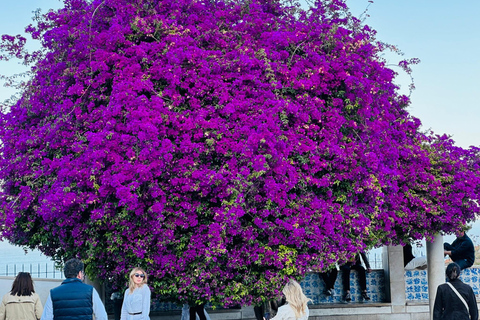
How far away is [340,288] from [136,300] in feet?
27.3

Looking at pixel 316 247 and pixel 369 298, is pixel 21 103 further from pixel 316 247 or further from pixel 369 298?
pixel 369 298

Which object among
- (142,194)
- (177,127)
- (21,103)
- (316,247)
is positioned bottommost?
(316,247)

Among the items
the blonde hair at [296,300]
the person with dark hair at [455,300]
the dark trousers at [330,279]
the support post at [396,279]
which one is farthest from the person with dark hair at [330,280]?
the blonde hair at [296,300]

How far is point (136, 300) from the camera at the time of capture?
893 centimetres

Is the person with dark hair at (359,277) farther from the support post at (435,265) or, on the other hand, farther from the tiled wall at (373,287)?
the support post at (435,265)

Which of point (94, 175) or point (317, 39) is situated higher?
point (317, 39)

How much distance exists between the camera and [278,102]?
36.9 ft

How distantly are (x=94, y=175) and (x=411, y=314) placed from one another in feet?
28.6

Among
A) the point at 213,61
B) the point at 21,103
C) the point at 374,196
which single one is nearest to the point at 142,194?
the point at 213,61

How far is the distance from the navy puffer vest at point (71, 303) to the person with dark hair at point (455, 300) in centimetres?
446

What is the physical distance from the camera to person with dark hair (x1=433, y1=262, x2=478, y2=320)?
829cm

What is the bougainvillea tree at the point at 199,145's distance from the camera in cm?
1080

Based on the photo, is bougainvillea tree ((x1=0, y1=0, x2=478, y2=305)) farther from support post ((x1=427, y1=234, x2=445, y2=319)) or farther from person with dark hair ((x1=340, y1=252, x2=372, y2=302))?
person with dark hair ((x1=340, y1=252, x2=372, y2=302))

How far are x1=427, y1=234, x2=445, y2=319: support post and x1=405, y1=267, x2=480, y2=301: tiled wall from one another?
142cm
